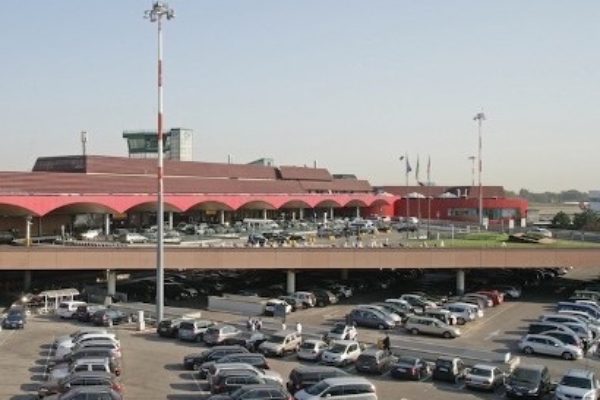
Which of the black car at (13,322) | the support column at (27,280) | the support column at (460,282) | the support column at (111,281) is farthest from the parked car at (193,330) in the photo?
the support column at (460,282)

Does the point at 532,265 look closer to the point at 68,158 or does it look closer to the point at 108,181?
the point at 108,181

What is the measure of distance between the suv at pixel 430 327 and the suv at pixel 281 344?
6.84 m

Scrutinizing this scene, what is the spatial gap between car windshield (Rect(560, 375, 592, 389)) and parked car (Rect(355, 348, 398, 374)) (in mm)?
6652

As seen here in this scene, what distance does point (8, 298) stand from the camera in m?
46.9

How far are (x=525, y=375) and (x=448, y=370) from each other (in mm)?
2854

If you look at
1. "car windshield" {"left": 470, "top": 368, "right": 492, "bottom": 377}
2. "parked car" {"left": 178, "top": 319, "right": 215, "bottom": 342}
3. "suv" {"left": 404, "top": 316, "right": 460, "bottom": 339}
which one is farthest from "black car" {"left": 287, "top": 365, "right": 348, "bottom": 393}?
"suv" {"left": 404, "top": 316, "right": 460, "bottom": 339}

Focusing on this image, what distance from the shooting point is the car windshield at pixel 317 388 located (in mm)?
22359

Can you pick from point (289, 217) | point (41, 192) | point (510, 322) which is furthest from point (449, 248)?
point (289, 217)

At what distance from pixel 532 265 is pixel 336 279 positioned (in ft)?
46.4

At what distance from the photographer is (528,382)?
24.8 metres

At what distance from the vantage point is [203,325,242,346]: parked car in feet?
106

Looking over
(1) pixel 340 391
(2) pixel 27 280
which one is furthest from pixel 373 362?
(2) pixel 27 280

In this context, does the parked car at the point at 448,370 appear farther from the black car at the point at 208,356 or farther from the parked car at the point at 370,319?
the parked car at the point at 370,319

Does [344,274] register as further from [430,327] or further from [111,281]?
[430,327]
